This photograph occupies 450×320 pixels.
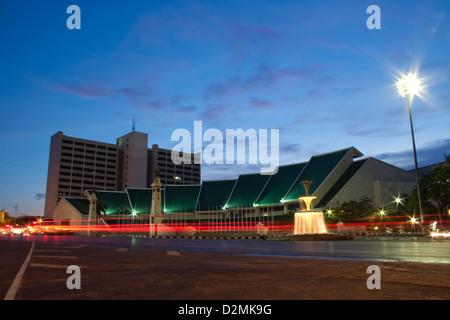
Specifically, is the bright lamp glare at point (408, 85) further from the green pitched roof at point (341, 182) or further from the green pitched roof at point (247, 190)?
the green pitched roof at point (247, 190)

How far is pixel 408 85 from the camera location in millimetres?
30031

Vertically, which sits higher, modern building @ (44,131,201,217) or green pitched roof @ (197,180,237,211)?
modern building @ (44,131,201,217)

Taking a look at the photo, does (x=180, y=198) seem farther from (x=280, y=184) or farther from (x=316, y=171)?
(x=316, y=171)

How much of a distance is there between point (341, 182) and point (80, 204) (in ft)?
198

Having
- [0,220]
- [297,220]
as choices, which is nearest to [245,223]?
[297,220]

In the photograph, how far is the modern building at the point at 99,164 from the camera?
404 feet

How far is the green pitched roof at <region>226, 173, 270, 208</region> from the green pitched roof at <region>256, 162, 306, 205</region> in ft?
7.82

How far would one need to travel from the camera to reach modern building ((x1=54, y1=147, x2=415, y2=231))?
54719 mm

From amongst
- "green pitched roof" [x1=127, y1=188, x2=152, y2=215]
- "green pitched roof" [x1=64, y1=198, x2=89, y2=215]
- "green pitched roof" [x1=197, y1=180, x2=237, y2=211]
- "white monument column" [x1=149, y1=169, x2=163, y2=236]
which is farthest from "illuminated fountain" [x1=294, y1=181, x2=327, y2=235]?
"green pitched roof" [x1=64, y1=198, x2=89, y2=215]

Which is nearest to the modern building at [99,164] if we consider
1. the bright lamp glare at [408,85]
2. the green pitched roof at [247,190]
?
the green pitched roof at [247,190]

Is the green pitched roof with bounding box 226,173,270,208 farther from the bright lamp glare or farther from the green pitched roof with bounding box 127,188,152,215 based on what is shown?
the bright lamp glare
